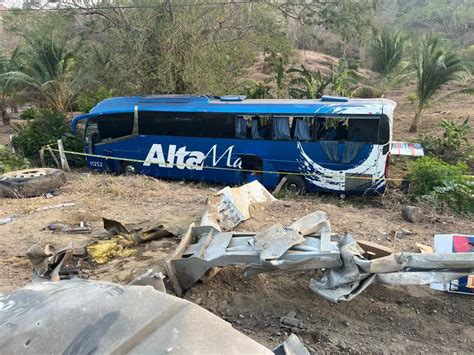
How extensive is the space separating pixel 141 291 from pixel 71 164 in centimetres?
1470

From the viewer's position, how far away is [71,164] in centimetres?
1622

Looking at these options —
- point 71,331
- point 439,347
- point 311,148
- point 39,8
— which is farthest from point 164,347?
point 39,8


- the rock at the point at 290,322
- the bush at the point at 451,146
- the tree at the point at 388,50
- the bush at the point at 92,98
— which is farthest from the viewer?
the tree at the point at 388,50

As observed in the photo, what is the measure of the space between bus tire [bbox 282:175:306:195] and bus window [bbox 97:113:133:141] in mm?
5008

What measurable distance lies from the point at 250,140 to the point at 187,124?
193 cm

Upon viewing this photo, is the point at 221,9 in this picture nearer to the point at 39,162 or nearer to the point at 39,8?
the point at 39,8

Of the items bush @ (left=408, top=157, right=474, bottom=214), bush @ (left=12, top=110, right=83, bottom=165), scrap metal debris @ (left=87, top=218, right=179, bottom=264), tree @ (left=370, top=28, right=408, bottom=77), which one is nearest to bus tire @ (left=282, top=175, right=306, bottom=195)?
bush @ (left=408, top=157, right=474, bottom=214)

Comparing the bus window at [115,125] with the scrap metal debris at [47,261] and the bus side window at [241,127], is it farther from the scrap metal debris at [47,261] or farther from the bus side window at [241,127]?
the scrap metal debris at [47,261]

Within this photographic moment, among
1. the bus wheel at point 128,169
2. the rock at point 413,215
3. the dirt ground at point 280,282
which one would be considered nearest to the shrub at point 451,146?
the dirt ground at point 280,282

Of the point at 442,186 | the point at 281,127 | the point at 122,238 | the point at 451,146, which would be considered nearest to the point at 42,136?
the point at 281,127

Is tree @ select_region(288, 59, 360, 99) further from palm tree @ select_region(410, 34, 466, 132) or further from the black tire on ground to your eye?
the black tire on ground

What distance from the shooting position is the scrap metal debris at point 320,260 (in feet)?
13.3

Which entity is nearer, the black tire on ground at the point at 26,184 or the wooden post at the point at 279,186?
the black tire on ground at the point at 26,184

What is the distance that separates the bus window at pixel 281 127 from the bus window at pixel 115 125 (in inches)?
177
